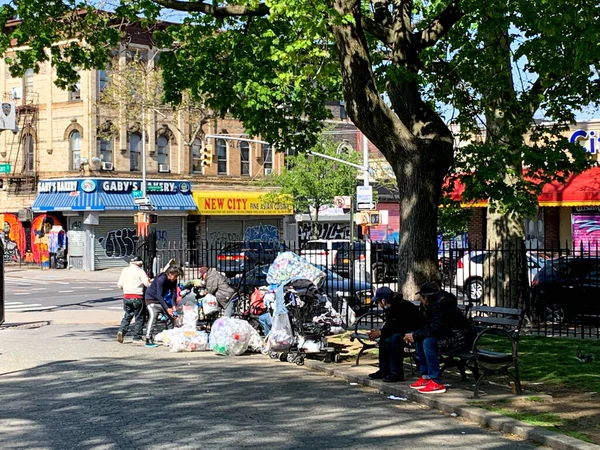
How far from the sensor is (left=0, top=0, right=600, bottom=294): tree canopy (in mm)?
14102

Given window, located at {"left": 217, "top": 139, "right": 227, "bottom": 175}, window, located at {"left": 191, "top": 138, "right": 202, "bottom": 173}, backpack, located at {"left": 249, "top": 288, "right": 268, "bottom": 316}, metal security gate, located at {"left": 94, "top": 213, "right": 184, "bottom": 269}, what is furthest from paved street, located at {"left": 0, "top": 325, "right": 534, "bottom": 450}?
window, located at {"left": 217, "top": 139, "right": 227, "bottom": 175}

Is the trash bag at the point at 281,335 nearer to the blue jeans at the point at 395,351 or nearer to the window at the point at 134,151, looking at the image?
the blue jeans at the point at 395,351

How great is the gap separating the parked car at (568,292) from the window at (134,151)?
31932mm

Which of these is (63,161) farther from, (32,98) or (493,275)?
(493,275)

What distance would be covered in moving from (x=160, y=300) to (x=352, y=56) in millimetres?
6042

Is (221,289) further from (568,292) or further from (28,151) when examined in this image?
(28,151)

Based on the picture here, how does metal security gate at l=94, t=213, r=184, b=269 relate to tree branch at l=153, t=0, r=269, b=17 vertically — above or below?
below

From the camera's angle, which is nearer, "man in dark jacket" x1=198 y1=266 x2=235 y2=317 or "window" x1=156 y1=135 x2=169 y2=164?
"man in dark jacket" x1=198 y1=266 x2=235 y2=317

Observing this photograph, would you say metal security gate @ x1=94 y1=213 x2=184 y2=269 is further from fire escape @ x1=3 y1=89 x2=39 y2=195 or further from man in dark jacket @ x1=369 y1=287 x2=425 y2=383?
man in dark jacket @ x1=369 y1=287 x2=425 y2=383

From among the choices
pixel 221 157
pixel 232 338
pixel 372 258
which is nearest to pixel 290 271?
pixel 232 338

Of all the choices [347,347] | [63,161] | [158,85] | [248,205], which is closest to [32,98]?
[63,161]

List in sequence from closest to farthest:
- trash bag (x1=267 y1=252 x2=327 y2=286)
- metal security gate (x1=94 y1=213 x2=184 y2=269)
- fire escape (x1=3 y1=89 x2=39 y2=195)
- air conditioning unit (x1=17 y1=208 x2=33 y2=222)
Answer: trash bag (x1=267 y1=252 x2=327 y2=286) < metal security gate (x1=94 y1=213 x2=184 y2=269) < air conditioning unit (x1=17 y1=208 x2=33 y2=222) < fire escape (x1=3 y1=89 x2=39 y2=195)

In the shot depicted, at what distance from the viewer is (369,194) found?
3625 centimetres

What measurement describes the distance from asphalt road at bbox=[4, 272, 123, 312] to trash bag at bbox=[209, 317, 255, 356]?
1131 cm
